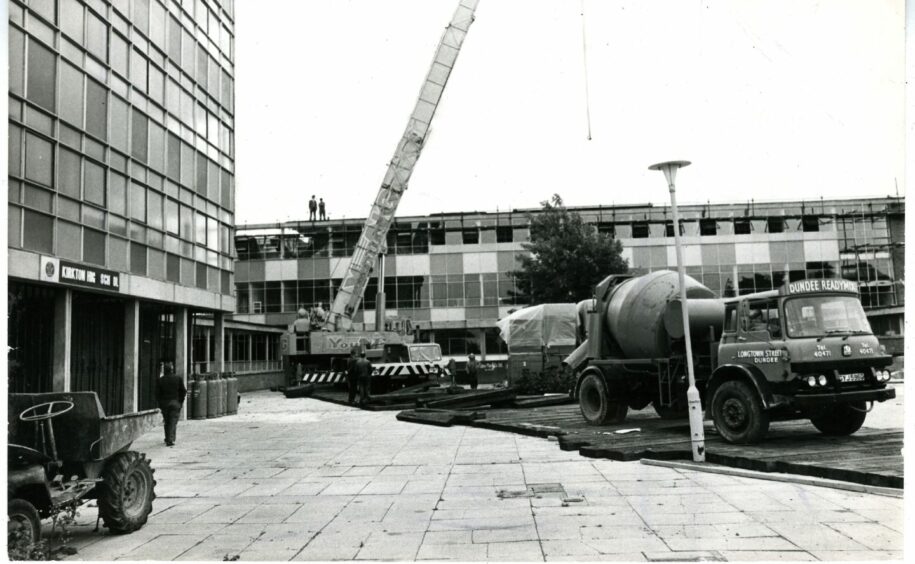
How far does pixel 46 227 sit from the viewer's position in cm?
1395

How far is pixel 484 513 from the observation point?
763cm

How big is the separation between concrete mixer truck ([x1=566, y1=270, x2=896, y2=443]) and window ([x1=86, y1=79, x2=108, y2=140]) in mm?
11652

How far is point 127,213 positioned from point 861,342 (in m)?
15.2

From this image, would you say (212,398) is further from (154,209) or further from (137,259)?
(154,209)

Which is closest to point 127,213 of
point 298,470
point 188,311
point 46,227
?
point 46,227

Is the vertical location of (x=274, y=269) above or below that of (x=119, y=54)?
below

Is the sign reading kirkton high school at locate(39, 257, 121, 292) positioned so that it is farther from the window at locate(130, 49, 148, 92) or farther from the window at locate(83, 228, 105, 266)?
the window at locate(130, 49, 148, 92)

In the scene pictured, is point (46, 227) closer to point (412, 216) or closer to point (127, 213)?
point (127, 213)

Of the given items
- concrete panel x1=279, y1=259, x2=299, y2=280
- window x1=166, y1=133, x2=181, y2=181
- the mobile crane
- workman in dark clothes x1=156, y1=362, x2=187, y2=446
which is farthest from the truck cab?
concrete panel x1=279, y1=259, x2=299, y2=280

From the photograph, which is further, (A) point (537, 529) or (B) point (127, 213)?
(B) point (127, 213)

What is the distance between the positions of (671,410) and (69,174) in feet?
41.8

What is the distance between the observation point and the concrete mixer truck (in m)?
10.9

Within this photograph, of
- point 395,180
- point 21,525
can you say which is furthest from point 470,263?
point 21,525

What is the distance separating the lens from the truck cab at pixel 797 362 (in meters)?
10.8
